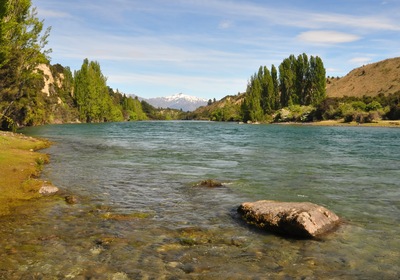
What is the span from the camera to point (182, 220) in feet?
36.6

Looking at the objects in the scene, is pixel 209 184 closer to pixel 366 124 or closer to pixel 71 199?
pixel 71 199

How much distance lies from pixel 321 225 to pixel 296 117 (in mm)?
114079

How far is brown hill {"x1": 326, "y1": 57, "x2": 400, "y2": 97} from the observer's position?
5359 inches

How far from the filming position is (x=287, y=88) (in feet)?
457

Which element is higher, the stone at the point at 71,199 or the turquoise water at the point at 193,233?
the stone at the point at 71,199

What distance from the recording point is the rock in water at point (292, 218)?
382 inches

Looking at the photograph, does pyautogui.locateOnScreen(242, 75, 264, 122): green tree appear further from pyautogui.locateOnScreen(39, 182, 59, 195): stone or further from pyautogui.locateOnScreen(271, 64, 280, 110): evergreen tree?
pyautogui.locateOnScreen(39, 182, 59, 195): stone

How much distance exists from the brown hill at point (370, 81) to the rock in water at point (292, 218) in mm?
135619

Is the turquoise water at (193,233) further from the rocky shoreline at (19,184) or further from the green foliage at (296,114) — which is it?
the green foliage at (296,114)

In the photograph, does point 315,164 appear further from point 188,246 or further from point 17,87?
point 17,87

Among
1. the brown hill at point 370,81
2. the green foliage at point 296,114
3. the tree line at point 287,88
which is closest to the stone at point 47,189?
the green foliage at point 296,114

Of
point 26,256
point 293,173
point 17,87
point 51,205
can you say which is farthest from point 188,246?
point 17,87

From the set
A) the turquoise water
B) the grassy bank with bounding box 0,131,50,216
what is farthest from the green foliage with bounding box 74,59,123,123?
the turquoise water

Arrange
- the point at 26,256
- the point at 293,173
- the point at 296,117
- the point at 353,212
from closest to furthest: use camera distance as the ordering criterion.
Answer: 1. the point at 26,256
2. the point at 353,212
3. the point at 293,173
4. the point at 296,117
